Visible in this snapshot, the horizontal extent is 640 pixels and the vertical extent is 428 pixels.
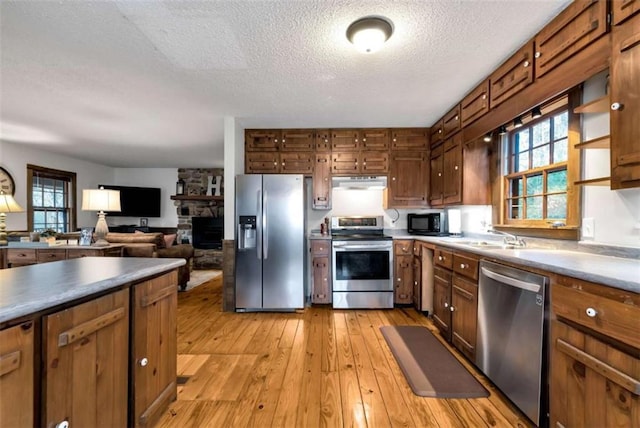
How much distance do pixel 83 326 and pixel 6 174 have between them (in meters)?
6.03

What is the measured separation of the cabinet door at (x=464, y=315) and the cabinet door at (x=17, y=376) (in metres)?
2.42

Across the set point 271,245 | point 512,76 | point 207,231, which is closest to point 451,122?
point 512,76

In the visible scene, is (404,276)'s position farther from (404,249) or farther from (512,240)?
(512,240)

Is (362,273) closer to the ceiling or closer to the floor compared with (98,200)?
closer to the floor

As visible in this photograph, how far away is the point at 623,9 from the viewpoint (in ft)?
4.26

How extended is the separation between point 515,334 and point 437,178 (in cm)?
224

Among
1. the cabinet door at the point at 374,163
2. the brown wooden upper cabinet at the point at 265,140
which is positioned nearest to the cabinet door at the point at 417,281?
the cabinet door at the point at 374,163

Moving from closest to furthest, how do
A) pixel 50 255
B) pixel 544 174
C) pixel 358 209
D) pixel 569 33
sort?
pixel 569 33 < pixel 544 174 < pixel 50 255 < pixel 358 209

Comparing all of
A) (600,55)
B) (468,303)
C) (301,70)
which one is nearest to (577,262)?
(468,303)

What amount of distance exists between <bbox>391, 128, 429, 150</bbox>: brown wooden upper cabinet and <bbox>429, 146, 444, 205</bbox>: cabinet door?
8.9 inches

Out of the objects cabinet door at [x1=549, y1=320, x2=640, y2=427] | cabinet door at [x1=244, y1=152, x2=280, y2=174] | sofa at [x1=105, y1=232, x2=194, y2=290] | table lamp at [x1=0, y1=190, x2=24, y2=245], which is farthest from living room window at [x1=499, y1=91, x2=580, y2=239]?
table lamp at [x1=0, y1=190, x2=24, y2=245]

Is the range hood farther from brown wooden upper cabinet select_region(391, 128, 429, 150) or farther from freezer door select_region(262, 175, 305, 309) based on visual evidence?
freezer door select_region(262, 175, 305, 309)

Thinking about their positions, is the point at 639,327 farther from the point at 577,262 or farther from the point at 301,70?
the point at 301,70

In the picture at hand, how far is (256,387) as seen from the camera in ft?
6.30
